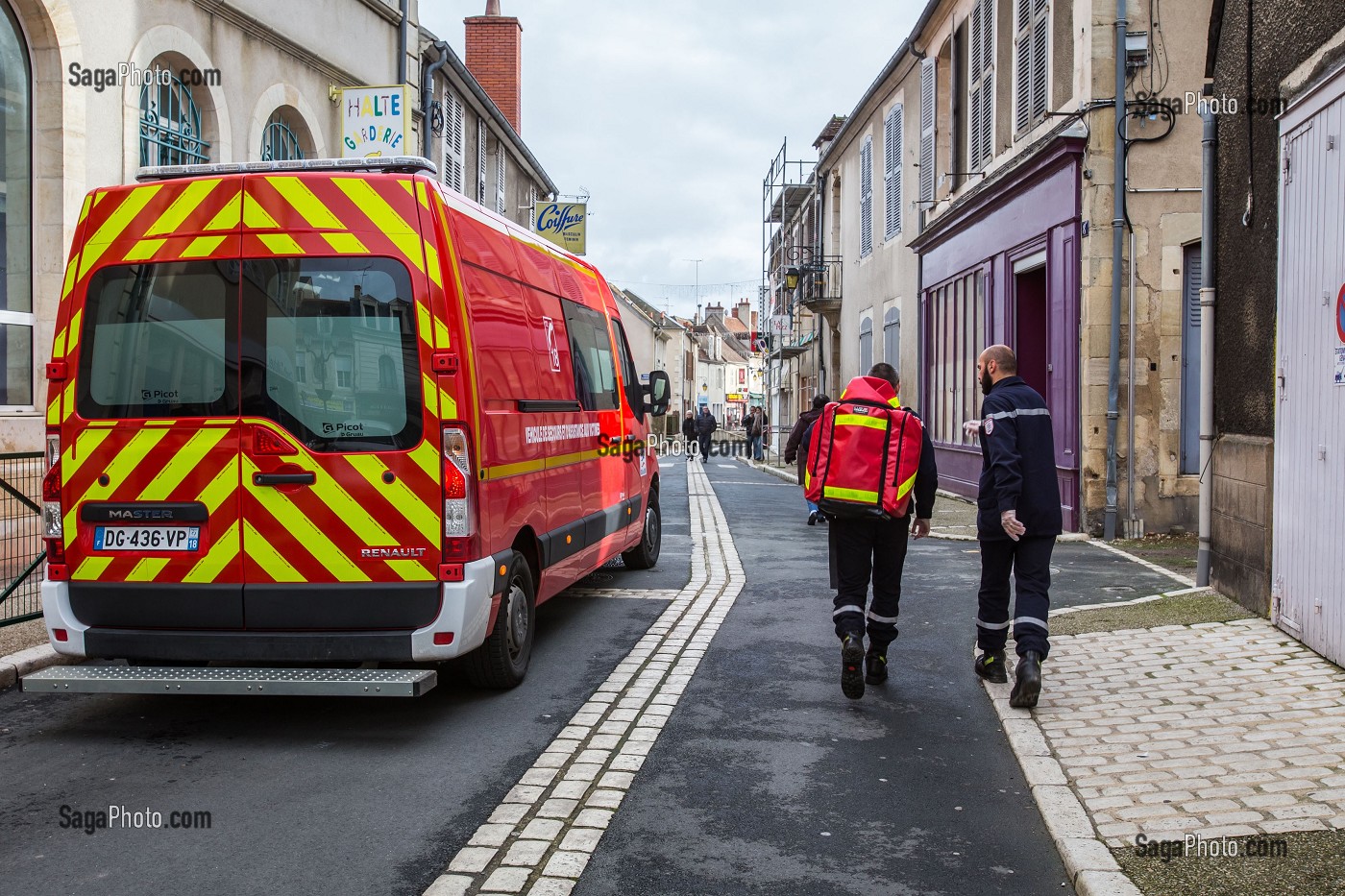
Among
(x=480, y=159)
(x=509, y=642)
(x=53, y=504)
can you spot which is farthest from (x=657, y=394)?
(x=480, y=159)

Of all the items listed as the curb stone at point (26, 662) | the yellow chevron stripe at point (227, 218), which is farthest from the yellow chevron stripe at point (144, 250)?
the curb stone at point (26, 662)

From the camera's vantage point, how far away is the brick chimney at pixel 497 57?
31031 millimetres

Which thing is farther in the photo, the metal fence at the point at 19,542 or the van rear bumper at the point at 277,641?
the metal fence at the point at 19,542

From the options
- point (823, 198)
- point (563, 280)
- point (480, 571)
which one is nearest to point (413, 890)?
point (480, 571)

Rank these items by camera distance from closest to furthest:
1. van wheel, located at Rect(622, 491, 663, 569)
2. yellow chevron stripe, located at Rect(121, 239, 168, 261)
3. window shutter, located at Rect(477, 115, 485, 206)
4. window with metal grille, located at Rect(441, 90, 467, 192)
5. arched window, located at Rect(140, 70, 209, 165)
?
yellow chevron stripe, located at Rect(121, 239, 168, 261) < van wheel, located at Rect(622, 491, 663, 569) < arched window, located at Rect(140, 70, 209, 165) < window with metal grille, located at Rect(441, 90, 467, 192) < window shutter, located at Rect(477, 115, 485, 206)

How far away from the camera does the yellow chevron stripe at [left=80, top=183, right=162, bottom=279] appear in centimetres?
579

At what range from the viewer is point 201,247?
573 cm

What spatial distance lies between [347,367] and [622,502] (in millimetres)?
4437

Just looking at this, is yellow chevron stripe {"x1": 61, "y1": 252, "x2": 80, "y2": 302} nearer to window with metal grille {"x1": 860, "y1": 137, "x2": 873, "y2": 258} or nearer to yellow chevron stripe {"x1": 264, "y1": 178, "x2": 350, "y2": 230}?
yellow chevron stripe {"x1": 264, "y1": 178, "x2": 350, "y2": 230}

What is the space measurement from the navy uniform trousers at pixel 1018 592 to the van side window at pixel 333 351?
10.1 ft

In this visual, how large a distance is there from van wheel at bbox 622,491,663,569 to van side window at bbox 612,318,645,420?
45.0 inches

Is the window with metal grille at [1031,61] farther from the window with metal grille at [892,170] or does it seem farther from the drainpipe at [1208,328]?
the window with metal grille at [892,170]

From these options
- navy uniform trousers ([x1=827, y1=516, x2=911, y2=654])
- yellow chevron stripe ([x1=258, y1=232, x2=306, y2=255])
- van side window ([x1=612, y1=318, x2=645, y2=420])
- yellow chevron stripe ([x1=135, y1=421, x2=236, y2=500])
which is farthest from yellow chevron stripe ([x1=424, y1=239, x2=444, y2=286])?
van side window ([x1=612, y1=318, x2=645, y2=420])

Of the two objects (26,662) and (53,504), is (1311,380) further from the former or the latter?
(26,662)
